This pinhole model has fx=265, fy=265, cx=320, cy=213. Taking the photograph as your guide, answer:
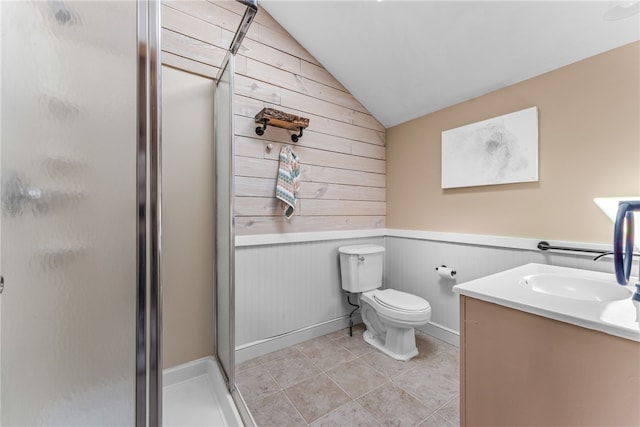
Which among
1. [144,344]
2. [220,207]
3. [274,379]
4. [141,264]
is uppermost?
[220,207]

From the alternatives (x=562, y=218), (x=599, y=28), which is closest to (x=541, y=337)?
(x=562, y=218)

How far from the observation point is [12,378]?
72cm

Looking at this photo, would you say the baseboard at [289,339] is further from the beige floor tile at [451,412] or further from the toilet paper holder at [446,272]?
the beige floor tile at [451,412]

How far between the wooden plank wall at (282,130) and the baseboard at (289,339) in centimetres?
80

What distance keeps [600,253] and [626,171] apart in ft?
1.40

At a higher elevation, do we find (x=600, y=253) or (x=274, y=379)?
(x=600, y=253)

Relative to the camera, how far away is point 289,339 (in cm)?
204

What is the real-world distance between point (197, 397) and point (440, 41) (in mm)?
2600

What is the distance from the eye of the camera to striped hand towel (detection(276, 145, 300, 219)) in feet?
6.22

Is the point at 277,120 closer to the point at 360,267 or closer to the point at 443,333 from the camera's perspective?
the point at 360,267

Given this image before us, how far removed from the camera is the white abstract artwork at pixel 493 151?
1661mm

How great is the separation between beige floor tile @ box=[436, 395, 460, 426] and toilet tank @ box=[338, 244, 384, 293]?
92 centimetres

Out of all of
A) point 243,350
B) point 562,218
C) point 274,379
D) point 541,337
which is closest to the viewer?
point 541,337

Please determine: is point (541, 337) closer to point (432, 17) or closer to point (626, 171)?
point (626, 171)
